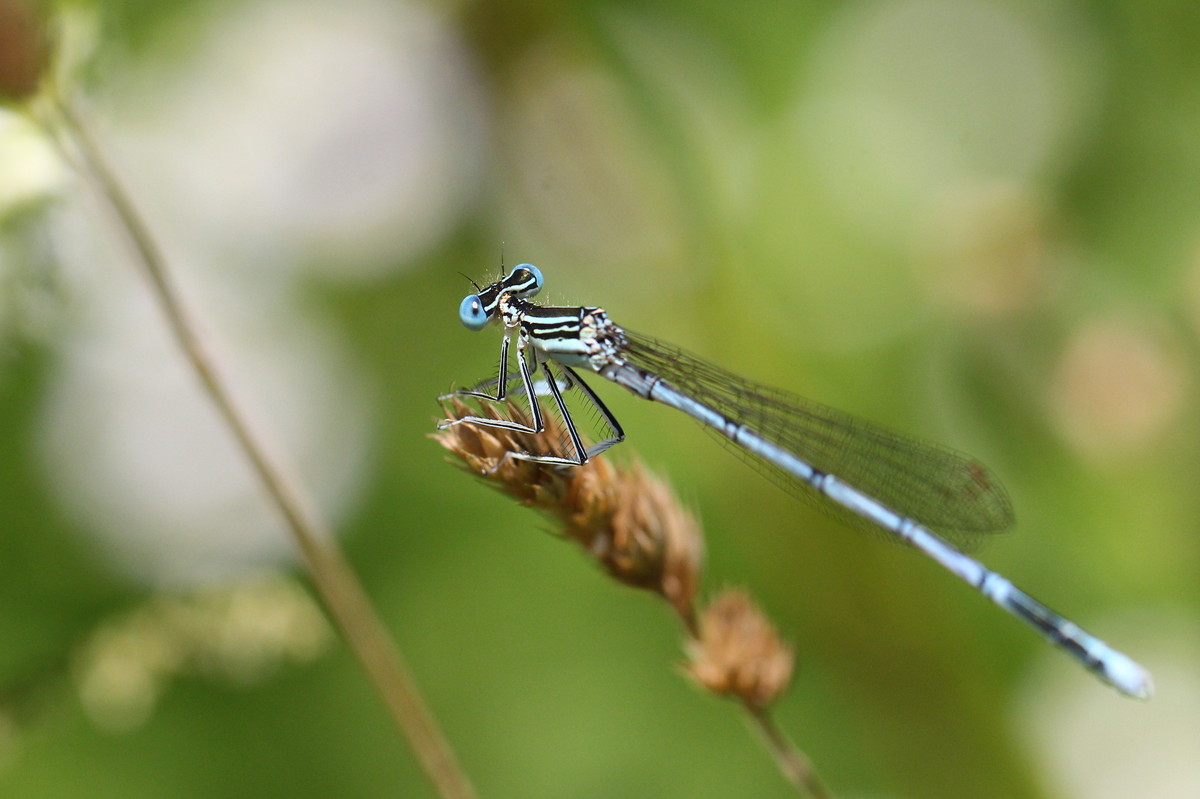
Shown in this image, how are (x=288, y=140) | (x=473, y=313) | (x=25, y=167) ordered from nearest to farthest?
(x=25, y=167) → (x=473, y=313) → (x=288, y=140)

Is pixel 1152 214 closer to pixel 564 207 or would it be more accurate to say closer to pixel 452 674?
pixel 564 207

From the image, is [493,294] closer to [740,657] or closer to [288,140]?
[740,657]

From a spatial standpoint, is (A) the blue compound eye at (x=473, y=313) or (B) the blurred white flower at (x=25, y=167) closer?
(B) the blurred white flower at (x=25, y=167)

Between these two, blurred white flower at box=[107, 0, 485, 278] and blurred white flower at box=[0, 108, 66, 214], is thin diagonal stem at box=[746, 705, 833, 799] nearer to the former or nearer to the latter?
blurred white flower at box=[0, 108, 66, 214]

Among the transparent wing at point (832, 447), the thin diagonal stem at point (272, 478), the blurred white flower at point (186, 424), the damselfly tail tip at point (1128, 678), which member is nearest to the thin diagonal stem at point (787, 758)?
the thin diagonal stem at point (272, 478)

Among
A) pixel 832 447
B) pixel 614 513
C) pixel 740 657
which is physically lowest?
pixel 740 657

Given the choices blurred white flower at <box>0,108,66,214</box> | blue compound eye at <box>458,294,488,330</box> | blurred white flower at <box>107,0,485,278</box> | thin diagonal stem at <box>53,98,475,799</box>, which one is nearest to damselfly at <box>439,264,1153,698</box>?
blue compound eye at <box>458,294,488,330</box>

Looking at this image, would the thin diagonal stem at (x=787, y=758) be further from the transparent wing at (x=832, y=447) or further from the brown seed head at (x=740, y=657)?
the transparent wing at (x=832, y=447)

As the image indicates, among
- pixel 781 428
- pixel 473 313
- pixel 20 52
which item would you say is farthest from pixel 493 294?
pixel 20 52
